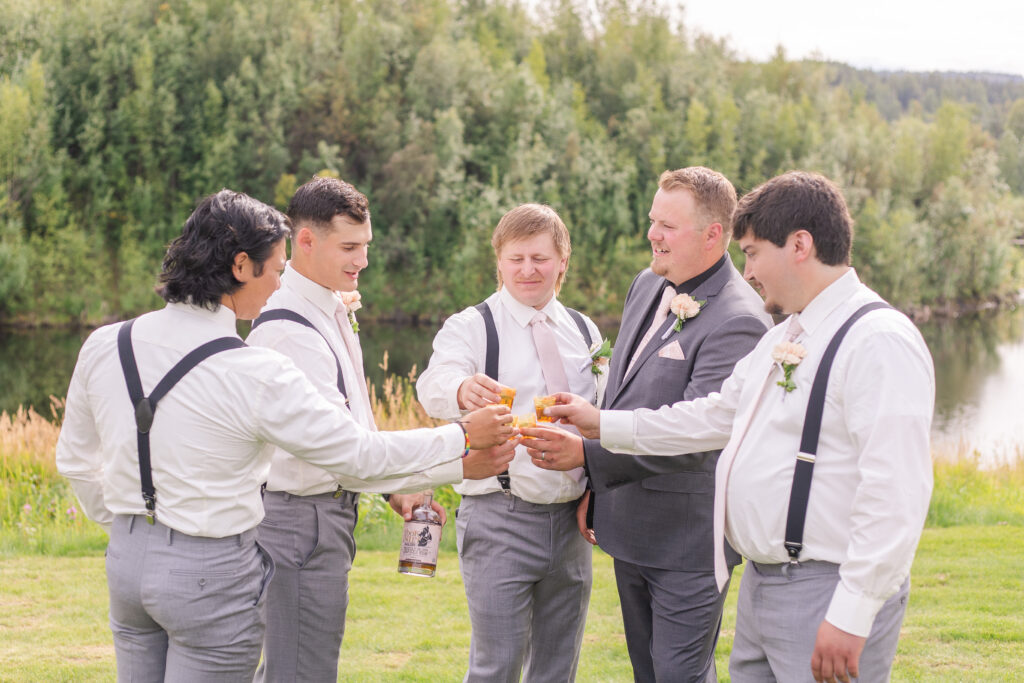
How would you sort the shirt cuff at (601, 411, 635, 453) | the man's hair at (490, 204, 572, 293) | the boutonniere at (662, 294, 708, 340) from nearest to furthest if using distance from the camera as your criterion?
the shirt cuff at (601, 411, 635, 453) < the boutonniere at (662, 294, 708, 340) < the man's hair at (490, 204, 572, 293)

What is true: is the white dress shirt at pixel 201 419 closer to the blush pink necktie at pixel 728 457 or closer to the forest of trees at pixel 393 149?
the blush pink necktie at pixel 728 457

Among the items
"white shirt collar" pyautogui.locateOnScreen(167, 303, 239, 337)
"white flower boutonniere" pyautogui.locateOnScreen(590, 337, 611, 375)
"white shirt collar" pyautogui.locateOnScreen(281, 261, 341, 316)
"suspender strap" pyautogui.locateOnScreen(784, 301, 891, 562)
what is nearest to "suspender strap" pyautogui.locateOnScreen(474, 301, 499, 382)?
"white flower boutonniere" pyautogui.locateOnScreen(590, 337, 611, 375)

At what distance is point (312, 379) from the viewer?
12.6 ft

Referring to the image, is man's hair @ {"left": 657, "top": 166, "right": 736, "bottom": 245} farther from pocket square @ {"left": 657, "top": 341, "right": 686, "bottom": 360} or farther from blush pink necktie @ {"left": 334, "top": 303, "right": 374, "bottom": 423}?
blush pink necktie @ {"left": 334, "top": 303, "right": 374, "bottom": 423}

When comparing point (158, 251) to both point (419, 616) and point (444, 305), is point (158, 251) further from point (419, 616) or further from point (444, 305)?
point (419, 616)

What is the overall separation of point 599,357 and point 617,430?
499 millimetres

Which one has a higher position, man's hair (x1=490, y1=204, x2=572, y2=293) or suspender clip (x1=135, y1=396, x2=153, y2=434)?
man's hair (x1=490, y1=204, x2=572, y2=293)

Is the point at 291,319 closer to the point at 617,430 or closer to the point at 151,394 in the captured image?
the point at 151,394

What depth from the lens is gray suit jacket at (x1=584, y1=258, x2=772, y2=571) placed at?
4.01 metres

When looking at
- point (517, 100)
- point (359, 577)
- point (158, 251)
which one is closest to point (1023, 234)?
point (517, 100)

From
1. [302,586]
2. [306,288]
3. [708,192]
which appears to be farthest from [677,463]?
[306,288]

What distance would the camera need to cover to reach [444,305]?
147 ft

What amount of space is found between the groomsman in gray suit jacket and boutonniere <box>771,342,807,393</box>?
0.87 m

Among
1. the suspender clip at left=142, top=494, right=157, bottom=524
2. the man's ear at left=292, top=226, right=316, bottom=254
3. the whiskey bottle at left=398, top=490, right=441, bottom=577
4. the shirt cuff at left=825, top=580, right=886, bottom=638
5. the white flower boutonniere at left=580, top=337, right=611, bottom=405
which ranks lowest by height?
the whiskey bottle at left=398, top=490, right=441, bottom=577
